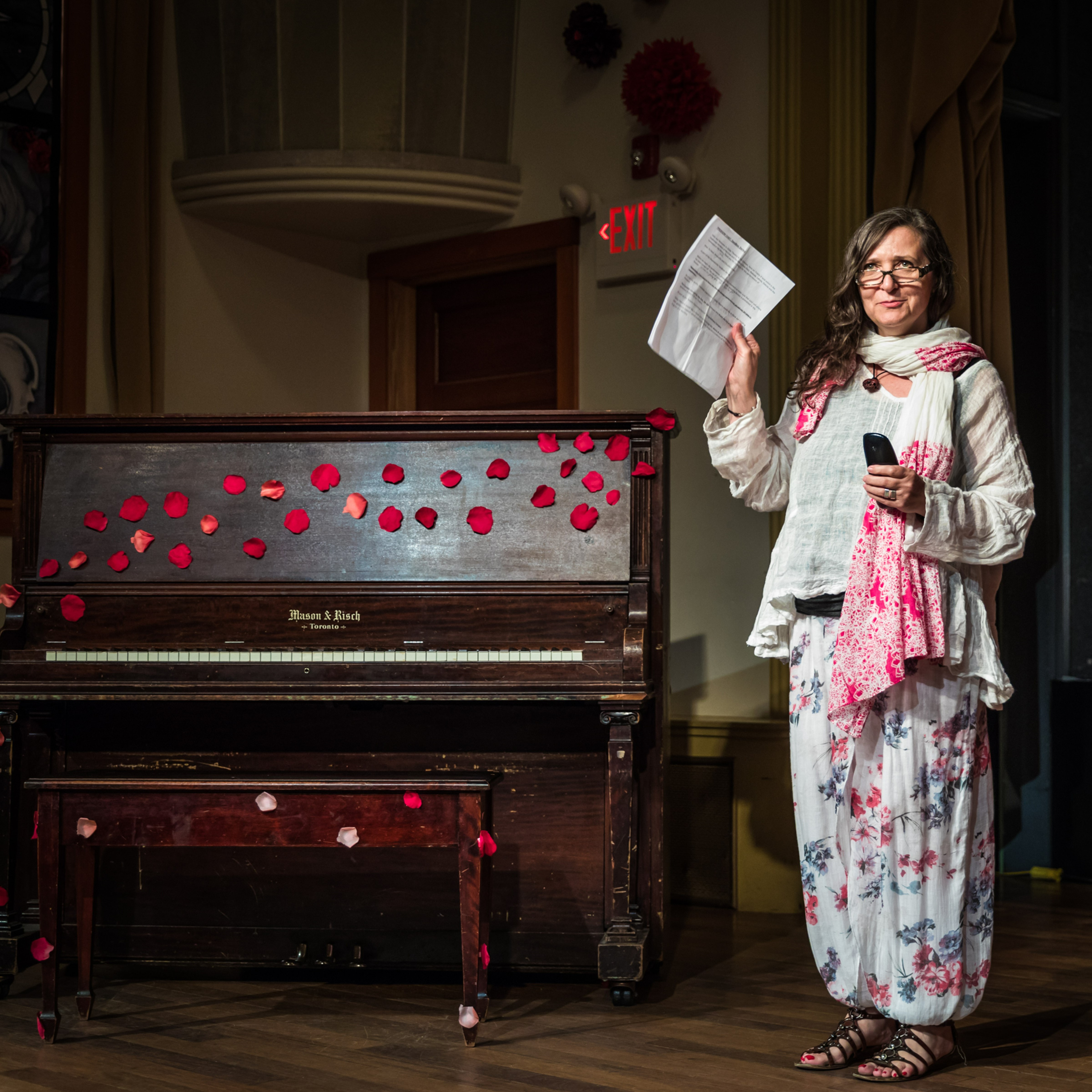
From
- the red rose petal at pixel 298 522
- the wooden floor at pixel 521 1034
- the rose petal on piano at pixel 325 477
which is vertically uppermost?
the rose petal on piano at pixel 325 477

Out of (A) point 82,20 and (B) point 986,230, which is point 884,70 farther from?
(A) point 82,20

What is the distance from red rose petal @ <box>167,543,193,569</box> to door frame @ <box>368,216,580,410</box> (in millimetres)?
1791

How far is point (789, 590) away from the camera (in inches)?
94.7

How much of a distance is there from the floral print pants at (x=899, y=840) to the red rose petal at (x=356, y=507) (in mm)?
1162

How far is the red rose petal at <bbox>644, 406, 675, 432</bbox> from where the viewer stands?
9.92ft

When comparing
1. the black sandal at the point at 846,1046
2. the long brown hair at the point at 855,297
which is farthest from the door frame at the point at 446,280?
the black sandal at the point at 846,1046

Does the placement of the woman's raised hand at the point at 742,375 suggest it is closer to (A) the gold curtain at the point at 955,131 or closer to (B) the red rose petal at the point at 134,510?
(B) the red rose petal at the point at 134,510

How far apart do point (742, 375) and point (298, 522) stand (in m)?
1.15

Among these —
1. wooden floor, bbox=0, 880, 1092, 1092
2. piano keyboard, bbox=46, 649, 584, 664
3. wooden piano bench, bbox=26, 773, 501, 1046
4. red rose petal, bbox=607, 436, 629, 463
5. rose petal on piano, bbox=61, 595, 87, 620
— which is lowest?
wooden floor, bbox=0, 880, 1092, 1092

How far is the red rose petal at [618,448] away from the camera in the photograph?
3072 mm

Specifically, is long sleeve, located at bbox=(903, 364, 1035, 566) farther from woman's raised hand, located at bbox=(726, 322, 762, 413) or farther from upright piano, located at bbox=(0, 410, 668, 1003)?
upright piano, located at bbox=(0, 410, 668, 1003)

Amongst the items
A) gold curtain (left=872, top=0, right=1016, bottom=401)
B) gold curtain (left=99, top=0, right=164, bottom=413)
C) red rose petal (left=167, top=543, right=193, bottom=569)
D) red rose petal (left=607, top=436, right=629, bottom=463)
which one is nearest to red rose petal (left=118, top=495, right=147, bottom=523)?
red rose petal (left=167, top=543, right=193, bottom=569)

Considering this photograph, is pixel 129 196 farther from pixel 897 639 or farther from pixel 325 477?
pixel 897 639

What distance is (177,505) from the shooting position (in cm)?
312
